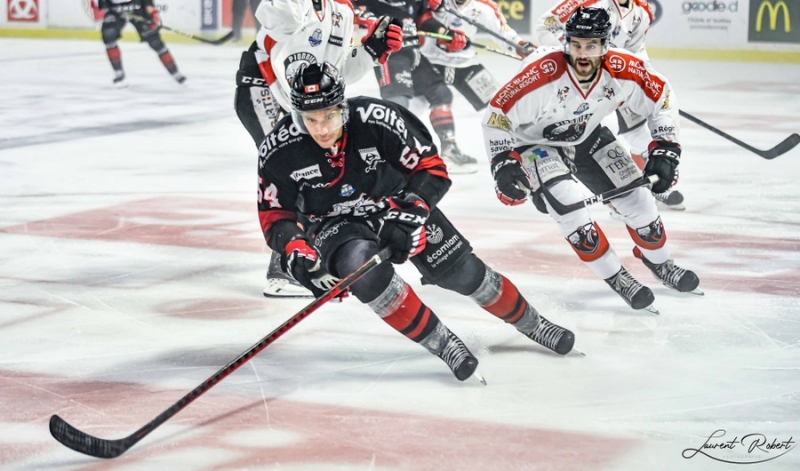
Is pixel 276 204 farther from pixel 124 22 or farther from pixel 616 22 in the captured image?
pixel 124 22

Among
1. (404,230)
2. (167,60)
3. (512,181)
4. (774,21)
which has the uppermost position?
(404,230)

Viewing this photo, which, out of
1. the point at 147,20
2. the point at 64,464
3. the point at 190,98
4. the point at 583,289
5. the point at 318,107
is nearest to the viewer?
the point at 64,464

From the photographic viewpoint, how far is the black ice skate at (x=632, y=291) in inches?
158

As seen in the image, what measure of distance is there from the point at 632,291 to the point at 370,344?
98cm

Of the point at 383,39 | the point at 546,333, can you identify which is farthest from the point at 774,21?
the point at 546,333

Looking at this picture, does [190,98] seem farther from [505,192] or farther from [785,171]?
[505,192]

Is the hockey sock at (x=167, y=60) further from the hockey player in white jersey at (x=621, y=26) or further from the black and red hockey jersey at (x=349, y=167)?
the black and red hockey jersey at (x=349, y=167)

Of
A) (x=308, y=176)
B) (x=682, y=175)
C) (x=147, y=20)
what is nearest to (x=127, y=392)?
(x=308, y=176)

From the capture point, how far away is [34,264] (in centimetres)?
475

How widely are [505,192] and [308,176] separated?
0.84 m

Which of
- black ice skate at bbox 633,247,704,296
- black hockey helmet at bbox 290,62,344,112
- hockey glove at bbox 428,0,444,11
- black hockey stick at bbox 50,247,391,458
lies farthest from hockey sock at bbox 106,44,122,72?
black hockey stick at bbox 50,247,391,458

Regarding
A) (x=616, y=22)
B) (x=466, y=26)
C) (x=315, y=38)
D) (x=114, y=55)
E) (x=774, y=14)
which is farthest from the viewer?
(x=774, y=14)

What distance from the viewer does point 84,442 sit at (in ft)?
9.17

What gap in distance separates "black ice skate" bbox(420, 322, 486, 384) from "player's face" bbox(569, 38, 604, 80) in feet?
3.57
